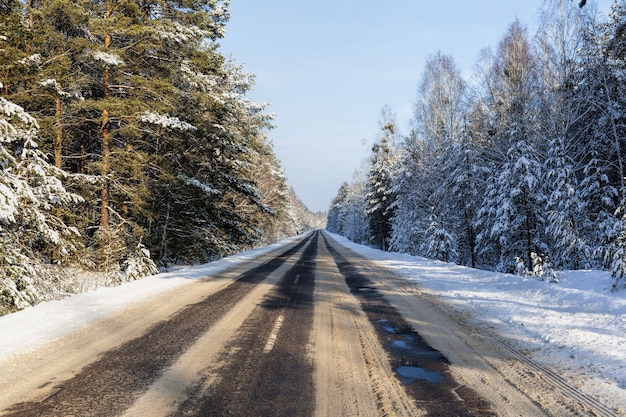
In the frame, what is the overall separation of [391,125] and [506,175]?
20834mm

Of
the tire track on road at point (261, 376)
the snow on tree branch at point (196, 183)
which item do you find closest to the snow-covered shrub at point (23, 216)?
the snow on tree branch at point (196, 183)

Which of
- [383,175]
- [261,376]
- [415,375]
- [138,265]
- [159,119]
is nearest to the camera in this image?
[261,376]

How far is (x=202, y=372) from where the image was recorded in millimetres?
4270

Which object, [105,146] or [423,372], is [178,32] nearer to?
[105,146]

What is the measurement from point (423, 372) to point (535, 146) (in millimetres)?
20348

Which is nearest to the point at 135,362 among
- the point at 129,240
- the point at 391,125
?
the point at 129,240

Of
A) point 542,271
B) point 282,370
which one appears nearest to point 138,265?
point 282,370

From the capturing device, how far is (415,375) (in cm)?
429

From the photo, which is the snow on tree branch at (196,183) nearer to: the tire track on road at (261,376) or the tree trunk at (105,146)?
the tree trunk at (105,146)

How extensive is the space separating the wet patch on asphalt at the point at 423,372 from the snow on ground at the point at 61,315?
4985mm

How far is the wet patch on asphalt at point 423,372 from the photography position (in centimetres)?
348

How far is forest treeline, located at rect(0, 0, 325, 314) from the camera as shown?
893 centimetres

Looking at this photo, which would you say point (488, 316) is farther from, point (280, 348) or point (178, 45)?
point (178, 45)

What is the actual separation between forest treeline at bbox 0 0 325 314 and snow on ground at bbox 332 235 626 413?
9.67 meters
